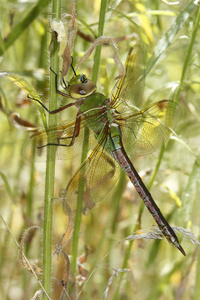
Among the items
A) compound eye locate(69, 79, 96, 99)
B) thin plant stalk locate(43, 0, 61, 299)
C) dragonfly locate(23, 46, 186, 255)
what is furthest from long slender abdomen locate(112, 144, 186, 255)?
thin plant stalk locate(43, 0, 61, 299)

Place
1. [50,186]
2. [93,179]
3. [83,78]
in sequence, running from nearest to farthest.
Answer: [50,186], [83,78], [93,179]

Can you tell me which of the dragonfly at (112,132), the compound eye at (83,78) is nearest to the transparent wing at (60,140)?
the dragonfly at (112,132)

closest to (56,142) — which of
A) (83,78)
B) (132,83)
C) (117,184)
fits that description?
(83,78)

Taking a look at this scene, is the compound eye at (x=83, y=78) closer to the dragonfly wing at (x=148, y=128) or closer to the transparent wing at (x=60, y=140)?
the transparent wing at (x=60, y=140)

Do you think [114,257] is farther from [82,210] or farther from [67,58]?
[67,58]

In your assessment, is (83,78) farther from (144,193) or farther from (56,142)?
(144,193)

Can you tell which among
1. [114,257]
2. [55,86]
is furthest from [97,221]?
[55,86]
